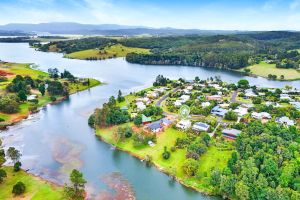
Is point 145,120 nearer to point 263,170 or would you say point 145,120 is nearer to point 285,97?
point 263,170

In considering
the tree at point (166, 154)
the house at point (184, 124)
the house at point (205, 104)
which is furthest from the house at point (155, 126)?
the house at point (205, 104)

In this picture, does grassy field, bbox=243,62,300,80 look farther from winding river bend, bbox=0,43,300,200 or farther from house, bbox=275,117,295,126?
winding river bend, bbox=0,43,300,200

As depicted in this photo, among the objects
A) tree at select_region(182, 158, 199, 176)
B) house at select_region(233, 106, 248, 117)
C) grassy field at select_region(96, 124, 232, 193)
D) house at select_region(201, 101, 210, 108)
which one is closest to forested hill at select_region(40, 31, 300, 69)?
house at select_region(201, 101, 210, 108)

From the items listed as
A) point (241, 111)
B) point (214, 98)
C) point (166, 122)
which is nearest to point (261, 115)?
point (241, 111)

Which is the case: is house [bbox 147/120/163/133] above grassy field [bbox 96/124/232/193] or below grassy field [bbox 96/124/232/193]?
above

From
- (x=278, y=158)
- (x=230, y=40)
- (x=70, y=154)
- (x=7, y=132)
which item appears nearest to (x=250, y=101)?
(x=278, y=158)

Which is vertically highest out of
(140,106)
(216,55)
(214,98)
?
(216,55)
